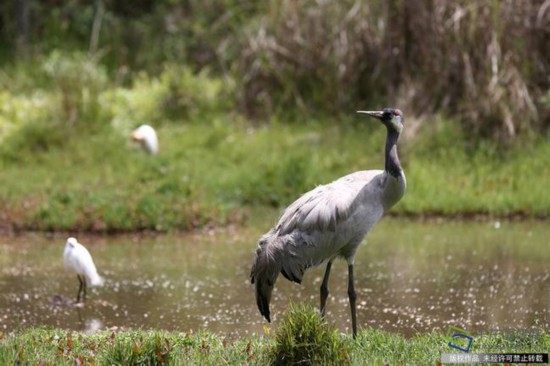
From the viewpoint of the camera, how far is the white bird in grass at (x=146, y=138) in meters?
15.2

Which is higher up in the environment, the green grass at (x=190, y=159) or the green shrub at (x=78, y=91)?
the green shrub at (x=78, y=91)

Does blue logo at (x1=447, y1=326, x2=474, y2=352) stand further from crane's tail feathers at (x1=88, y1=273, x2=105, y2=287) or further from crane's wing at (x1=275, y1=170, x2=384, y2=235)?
crane's tail feathers at (x1=88, y1=273, x2=105, y2=287)

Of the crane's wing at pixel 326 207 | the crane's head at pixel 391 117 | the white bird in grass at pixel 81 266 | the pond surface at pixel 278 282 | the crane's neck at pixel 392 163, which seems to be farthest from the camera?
the white bird in grass at pixel 81 266

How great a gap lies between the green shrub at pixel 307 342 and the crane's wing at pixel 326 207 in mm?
1362

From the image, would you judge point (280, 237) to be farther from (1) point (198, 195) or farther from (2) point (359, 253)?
(1) point (198, 195)

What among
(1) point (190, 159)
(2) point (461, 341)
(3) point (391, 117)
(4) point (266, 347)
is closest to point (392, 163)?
(3) point (391, 117)

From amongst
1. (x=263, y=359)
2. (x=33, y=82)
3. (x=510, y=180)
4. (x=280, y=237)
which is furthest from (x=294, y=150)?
(x=263, y=359)

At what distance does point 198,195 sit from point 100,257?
7.42 ft

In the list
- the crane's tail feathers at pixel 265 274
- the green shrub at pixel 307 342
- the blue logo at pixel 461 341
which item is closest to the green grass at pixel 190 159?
the crane's tail feathers at pixel 265 274

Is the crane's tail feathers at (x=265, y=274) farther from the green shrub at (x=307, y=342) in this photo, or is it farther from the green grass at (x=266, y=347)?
the green shrub at (x=307, y=342)

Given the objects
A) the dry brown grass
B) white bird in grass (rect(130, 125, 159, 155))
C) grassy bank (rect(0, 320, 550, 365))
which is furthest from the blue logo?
white bird in grass (rect(130, 125, 159, 155))

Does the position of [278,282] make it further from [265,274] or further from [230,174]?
[230,174]

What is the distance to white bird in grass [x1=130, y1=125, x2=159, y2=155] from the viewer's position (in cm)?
1524

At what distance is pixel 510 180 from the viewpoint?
13.5 m
